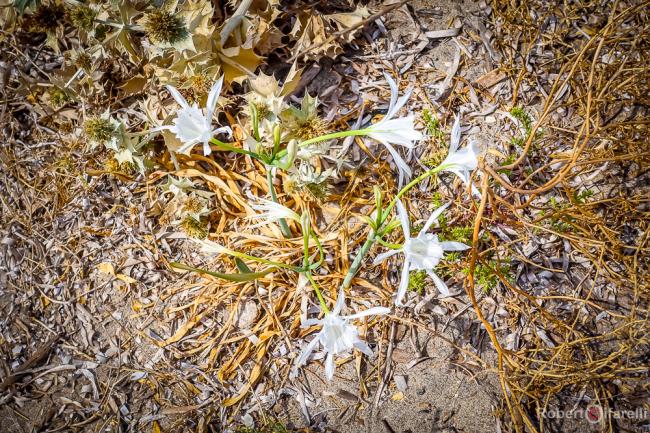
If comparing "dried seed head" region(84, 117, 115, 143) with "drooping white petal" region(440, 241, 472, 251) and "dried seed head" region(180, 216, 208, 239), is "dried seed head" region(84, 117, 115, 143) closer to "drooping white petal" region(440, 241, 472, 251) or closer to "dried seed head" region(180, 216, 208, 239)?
"dried seed head" region(180, 216, 208, 239)


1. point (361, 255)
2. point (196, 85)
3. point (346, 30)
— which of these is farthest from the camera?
point (346, 30)

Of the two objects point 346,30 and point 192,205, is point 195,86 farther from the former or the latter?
point 346,30

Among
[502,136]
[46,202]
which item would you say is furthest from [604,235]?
[46,202]

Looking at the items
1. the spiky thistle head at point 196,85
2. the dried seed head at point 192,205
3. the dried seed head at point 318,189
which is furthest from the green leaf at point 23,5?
the dried seed head at point 318,189

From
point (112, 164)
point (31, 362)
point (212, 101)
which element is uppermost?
point (212, 101)

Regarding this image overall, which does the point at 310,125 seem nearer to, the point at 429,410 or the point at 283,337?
the point at 283,337

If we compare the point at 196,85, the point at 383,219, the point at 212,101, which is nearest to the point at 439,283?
the point at 383,219

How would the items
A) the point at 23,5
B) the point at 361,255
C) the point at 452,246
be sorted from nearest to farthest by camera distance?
the point at 452,246 → the point at 361,255 → the point at 23,5
